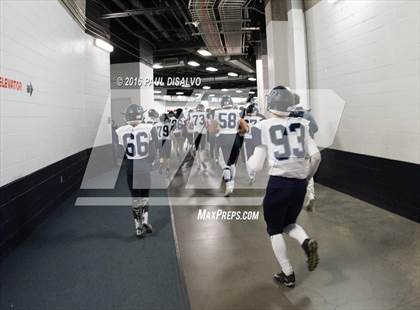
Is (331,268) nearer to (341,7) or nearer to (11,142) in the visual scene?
(11,142)

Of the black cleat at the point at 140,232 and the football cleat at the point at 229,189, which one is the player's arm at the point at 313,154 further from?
the football cleat at the point at 229,189

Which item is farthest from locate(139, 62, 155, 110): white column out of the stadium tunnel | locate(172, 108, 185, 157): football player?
the stadium tunnel

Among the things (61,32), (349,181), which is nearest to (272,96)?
(349,181)

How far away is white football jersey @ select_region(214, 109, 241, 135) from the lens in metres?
5.07

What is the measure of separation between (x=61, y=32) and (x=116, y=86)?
232 inches

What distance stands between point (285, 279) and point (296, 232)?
1.23ft

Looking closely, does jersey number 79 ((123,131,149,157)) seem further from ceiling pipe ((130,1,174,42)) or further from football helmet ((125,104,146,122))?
ceiling pipe ((130,1,174,42))

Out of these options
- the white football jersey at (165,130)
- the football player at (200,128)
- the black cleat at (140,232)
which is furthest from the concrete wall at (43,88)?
the football player at (200,128)

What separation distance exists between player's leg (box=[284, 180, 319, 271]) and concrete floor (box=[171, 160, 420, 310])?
0.89ft

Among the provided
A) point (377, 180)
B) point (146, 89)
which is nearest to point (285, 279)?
point (377, 180)

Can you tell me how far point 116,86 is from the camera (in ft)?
34.3

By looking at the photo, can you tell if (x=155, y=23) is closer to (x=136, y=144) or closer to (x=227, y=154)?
(x=227, y=154)

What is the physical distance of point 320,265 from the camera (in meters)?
2.48

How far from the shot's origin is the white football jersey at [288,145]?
210 centimetres
